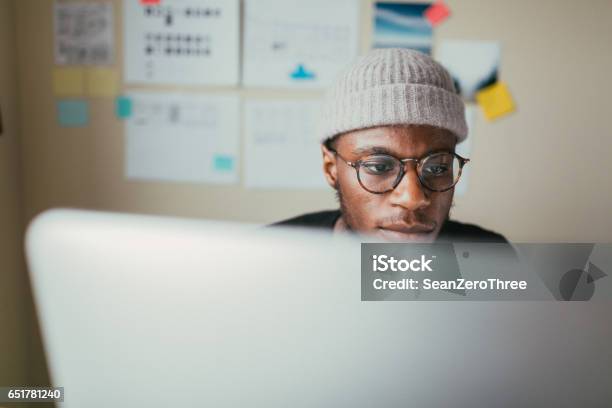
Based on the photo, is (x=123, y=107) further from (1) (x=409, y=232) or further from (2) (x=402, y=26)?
(1) (x=409, y=232)

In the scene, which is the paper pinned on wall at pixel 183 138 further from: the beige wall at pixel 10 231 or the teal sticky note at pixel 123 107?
the beige wall at pixel 10 231

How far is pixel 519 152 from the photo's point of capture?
1.39 metres

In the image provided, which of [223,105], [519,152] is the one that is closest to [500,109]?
[519,152]

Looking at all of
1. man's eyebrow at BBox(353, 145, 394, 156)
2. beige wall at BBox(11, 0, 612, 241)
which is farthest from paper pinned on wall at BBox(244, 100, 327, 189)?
man's eyebrow at BBox(353, 145, 394, 156)

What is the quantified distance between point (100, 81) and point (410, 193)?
115 cm

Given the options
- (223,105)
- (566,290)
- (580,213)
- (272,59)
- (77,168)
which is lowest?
(580,213)

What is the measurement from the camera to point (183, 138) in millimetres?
1430

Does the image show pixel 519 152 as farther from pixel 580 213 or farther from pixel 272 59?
pixel 272 59

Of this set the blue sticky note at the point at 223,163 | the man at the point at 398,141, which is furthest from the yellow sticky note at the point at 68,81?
the man at the point at 398,141

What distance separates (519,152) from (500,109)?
0.15m

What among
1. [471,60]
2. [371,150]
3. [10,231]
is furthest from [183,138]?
[471,60]

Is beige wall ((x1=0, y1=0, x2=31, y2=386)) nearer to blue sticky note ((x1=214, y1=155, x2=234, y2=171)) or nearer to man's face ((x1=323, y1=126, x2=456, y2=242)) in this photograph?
blue sticky note ((x1=214, y1=155, x2=234, y2=171))

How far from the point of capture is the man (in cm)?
73

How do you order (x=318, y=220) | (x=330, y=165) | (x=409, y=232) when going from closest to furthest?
1. (x=409, y=232)
2. (x=330, y=165)
3. (x=318, y=220)
